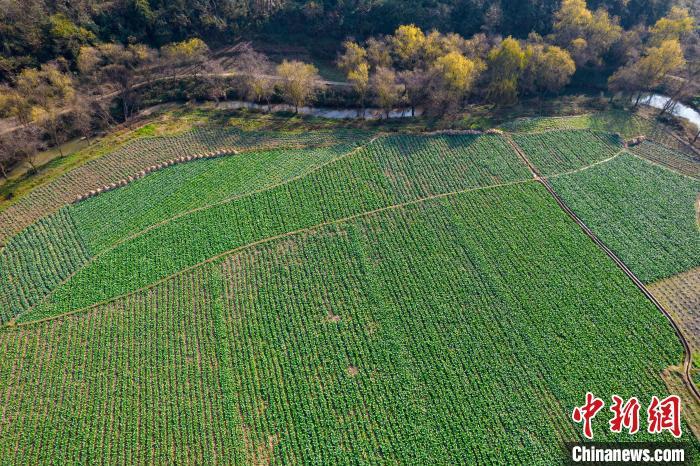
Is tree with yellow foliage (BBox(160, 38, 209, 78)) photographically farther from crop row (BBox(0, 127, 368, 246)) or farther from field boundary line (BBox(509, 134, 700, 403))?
field boundary line (BBox(509, 134, 700, 403))

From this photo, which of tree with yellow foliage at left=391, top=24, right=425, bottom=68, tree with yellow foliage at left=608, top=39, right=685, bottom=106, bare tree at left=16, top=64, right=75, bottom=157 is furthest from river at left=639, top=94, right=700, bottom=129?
bare tree at left=16, top=64, right=75, bottom=157

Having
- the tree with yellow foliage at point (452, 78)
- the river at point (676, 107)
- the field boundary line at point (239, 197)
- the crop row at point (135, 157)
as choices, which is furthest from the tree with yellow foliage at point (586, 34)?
the crop row at point (135, 157)

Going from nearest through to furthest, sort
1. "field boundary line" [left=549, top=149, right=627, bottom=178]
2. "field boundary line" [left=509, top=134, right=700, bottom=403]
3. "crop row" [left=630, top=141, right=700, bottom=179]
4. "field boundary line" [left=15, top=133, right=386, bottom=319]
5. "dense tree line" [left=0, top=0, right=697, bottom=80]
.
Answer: "field boundary line" [left=509, top=134, right=700, bottom=403] → "field boundary line" [left=15, top=133, right=386, bottom=319] → "field boundary line" [left=549, top=149, right=627, bottom=178] → "crop row" [left=630, top=141, right=700, bottom=179] → "dense tree line" [left=0, top=0, right=697, bottom=80]

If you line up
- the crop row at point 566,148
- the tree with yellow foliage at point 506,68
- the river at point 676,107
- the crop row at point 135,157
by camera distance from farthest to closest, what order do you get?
the river at point 676,107
the tree with yellow foliage at point 506,68
the crop row at point 566,148
the crop row at point 135,157

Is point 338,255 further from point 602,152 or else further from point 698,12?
point 698,12

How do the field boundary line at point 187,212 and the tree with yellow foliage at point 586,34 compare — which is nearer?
the field boundary line at point 187,212

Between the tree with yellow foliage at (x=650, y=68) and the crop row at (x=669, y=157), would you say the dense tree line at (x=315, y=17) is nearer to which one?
the tree with yellow foliage at (x=650, y=68)

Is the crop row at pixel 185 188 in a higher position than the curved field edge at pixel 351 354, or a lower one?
higher
